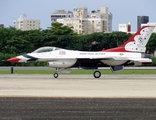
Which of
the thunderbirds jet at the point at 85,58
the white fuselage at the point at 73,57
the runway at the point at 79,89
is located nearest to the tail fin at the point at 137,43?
the thunderbirds jet at the point at 85,58

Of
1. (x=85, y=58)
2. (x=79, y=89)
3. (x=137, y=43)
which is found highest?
(x=137, y=43)

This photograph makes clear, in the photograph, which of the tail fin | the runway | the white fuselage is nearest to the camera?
the runway

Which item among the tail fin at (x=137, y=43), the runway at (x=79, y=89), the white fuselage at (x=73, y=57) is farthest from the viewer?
the tail fin at (x=137, y=43)

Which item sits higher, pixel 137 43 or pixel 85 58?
pixel 137 43

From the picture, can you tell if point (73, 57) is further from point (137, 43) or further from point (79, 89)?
point (79, 89)

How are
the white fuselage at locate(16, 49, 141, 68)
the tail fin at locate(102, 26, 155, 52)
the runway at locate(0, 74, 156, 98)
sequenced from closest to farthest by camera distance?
the runway at locate(0, 74, 156, 98) < the white fuselage at locate(16, 49, 141, 68) < the tail fin at locate(102, 26, 155, 52)

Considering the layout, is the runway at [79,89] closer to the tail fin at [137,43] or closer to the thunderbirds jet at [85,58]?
the thunderbirds jet at [85,58]

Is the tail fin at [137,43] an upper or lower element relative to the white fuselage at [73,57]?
upper

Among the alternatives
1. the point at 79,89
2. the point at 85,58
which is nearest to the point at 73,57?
the point at 85,58

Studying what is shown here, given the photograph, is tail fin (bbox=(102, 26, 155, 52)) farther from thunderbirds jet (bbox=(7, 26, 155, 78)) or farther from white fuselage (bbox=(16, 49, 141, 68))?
white fuselage (bbox=(16, 49, 141, 68))

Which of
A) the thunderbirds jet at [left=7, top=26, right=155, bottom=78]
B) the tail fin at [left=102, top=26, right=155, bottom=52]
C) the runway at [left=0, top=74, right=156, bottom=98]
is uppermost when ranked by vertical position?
the tail fin at [left=102, top=26, right=155, bottom=52]

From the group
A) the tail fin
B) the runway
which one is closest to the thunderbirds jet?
the tail fin

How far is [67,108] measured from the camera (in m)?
15.5

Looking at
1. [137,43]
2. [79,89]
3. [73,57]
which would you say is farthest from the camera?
[137,43]
